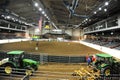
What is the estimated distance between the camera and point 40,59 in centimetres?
1594

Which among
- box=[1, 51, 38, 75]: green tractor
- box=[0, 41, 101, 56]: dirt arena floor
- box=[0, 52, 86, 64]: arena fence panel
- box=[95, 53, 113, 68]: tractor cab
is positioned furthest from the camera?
box=[0, 41, 101, 56]: dirt arena floor

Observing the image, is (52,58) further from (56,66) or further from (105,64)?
(105,64)

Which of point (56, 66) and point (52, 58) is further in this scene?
point (52, 58)

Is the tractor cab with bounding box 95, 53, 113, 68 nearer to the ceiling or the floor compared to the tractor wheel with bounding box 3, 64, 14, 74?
nearer to the ceiling

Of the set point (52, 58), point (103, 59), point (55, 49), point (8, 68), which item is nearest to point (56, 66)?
point (52, 58)

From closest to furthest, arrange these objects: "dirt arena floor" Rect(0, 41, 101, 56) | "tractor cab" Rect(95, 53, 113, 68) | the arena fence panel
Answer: "tractor cab" Rect(95, 53, 113, 68)
the arena fence panel
"dirt arena floor" Rect(0, 41, 101, 56)

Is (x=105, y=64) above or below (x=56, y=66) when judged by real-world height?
above

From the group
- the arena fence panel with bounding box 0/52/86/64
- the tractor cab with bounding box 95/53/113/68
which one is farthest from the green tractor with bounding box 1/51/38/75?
the tractor cab with bounding box 95/53/113/68

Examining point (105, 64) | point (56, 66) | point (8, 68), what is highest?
point (105, 64)

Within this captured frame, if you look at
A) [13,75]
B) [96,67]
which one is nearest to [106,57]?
[96,67]

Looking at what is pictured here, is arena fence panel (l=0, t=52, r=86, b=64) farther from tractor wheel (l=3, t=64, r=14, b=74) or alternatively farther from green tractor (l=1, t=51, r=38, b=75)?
tractor wheel (l=3, t=64, r=14, b=74)

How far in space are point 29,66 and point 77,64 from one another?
6.61 meters

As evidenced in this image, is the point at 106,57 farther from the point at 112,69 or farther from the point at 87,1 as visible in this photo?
the point at 87,1

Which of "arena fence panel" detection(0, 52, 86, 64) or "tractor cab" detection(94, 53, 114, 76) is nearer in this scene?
"tractor cab" detection(94, 53, 114, 76)
